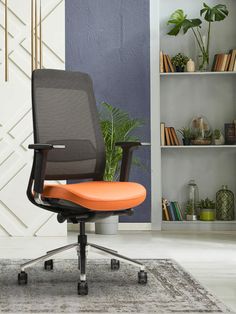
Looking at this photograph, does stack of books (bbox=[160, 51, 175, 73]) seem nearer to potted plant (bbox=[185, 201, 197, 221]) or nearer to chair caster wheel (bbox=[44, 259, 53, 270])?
potted plant (bbox=[185, 201, 197, 221])

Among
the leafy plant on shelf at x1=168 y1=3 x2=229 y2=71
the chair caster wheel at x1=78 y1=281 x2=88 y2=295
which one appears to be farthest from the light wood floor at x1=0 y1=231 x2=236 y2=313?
the leafy plant on shelf at x1=168 y1=3 x2=229 y2=71

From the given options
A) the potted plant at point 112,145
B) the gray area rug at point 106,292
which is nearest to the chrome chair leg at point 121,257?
the gray area rug at point 106,292

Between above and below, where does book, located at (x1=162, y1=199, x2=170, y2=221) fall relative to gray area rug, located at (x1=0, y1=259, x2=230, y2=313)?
above

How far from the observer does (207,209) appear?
244 inches

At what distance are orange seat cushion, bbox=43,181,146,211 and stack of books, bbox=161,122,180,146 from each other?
267cm

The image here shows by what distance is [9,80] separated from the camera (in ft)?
18.7

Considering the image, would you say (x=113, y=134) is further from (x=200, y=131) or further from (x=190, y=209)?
(x=190, y=209)

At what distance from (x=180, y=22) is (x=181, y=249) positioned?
232 centimetres

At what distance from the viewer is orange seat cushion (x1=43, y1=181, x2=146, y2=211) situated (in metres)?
3.24

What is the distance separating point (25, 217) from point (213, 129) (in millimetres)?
2075

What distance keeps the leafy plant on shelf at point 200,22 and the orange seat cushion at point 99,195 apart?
2.89 meters

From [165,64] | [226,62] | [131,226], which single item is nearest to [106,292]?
[131,226]

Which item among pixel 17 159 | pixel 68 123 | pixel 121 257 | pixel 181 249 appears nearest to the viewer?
pixel 121 257

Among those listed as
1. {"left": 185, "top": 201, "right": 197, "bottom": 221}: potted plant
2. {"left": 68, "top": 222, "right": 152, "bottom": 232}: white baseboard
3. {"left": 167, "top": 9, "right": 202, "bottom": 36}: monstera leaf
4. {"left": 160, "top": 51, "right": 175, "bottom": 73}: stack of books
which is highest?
{"left": 167, "top": 9, "right": 202, "bottom": 36}: monstera leaf
